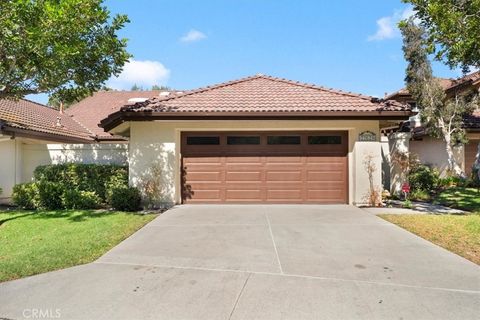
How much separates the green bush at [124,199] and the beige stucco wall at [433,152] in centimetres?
1400

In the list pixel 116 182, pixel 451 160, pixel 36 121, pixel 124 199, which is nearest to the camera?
pixel 124 199

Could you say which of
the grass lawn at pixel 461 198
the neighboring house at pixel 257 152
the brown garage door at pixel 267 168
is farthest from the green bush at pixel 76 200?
the grass lawn at pixel 461 198

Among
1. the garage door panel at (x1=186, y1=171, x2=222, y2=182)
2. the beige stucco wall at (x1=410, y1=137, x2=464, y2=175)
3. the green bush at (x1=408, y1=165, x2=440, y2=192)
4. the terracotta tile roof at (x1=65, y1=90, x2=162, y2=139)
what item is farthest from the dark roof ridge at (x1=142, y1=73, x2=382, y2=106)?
the terracotta tile roof at (x1=65, y1=90, x2=162, y2=139)

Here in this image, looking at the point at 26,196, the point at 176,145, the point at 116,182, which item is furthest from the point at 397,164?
the point at 26,196

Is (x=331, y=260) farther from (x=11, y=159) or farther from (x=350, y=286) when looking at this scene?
(x=11, y=159)

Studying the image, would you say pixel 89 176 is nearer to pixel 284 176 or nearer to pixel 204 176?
pixel 204 176

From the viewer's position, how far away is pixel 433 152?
1869 cm

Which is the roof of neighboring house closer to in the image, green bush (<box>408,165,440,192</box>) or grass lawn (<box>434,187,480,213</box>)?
grass lawn (<box>434,187,480,213</box>)

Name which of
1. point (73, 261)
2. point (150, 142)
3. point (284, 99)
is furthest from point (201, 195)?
point (73, 261)

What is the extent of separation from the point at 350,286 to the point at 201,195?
7.73m

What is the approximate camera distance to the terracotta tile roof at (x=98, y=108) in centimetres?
2290

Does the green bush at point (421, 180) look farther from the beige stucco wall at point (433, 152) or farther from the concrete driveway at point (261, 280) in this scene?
the concrete driveway at point (261, 280)

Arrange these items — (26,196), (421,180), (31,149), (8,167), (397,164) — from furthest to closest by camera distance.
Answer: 1. (421,180)
2. (31,149)
3. (397,164)
4. (8,167)
5. (26,196)

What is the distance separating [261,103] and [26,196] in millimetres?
7944
